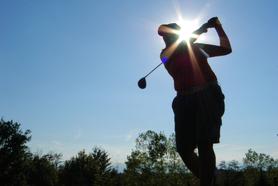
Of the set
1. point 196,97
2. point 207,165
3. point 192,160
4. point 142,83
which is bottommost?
point 207,165

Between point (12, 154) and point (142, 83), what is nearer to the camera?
point (142, 83)

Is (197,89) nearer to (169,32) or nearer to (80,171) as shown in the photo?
(169,32)

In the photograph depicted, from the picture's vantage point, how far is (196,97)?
490 cm

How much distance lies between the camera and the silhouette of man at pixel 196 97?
4605 mm

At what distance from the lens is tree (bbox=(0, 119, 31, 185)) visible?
7431 cm

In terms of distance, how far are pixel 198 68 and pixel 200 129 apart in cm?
81

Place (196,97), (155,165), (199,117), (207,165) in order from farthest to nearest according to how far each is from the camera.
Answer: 1. (155,165)
2. (196,97)
3. (199,117)
4. (207,165)

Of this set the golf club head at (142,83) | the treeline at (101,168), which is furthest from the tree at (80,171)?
the golf club head at (142,83)

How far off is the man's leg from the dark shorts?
4.7 inches

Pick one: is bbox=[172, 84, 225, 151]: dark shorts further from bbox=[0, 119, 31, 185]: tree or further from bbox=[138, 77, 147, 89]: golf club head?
bbox=[0, 119, 31, 185]: tree

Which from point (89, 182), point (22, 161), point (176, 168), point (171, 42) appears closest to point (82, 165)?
point (89, 182)

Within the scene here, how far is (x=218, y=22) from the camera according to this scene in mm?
5211

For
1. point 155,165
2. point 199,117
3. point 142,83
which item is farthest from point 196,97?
point 155,165

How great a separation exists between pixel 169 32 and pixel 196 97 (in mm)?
1055
